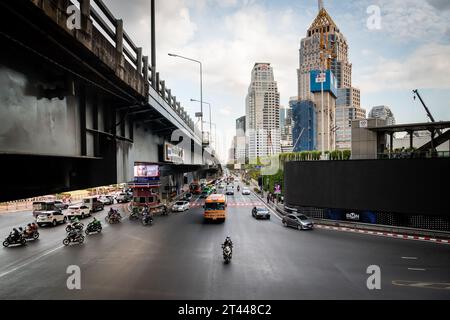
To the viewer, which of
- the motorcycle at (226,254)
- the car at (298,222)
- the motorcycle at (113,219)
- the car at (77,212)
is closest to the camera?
the motorcycle at (226,254)

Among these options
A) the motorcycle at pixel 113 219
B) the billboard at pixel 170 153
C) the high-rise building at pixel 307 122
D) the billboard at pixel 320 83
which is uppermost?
the billboard at pixel 320 83

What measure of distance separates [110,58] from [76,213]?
28579 mm

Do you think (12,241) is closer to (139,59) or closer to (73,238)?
(73,238)

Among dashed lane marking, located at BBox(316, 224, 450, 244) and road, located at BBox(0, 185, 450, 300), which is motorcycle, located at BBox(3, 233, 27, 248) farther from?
dashed lane marking, located at BBox(316, 224, 450, 244)

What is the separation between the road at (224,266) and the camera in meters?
12.1

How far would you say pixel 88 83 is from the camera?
9.56 meters

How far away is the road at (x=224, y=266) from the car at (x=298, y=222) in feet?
4.87

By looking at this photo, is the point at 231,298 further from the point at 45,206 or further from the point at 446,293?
the point at 45,206

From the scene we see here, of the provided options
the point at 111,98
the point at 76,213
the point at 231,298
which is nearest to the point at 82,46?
the point at 111,98

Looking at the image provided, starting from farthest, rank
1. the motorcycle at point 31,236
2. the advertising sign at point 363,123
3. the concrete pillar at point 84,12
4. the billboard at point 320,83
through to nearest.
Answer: the billboard at point 320,83
the advertising sign at point 363,123
the motorcycle at point 31,236
the concrete pillar at point 84,12

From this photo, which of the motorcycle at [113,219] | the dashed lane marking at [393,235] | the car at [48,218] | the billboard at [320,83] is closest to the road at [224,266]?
the dashed lane marking at [393,235]

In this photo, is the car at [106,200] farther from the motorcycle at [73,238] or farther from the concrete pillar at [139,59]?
the concrete pillar at [139,59]

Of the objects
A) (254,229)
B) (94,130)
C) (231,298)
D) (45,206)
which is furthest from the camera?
(45,206)

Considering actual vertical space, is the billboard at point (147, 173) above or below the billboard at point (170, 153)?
below
